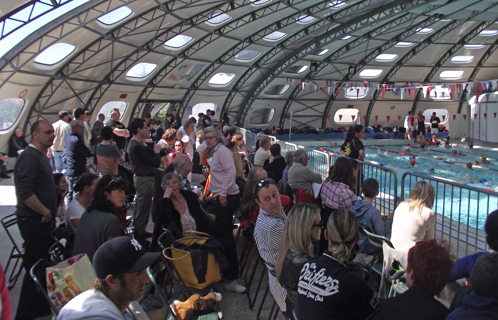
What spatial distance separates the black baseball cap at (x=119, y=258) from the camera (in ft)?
6.30

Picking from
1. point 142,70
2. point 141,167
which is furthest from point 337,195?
point 142,70

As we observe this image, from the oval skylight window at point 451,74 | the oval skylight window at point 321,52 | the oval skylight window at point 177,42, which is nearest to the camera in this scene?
the oval skylight window at point 177,42

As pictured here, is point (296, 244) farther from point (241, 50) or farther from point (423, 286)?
point (241, 50)

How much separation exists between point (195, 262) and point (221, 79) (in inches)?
753

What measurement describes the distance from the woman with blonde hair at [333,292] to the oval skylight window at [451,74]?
27.7 meters

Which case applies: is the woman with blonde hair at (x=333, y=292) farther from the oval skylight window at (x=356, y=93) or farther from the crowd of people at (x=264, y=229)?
the oval skylight window at (x=356, y=93)

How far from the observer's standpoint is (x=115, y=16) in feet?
40.3

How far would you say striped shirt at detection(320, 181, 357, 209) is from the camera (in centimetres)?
413

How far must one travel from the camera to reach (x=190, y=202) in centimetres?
416

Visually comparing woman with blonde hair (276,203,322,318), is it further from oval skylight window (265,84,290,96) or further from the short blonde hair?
oval skylight window (265,84,290,96)

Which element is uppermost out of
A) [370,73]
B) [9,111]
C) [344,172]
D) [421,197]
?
[370,73]

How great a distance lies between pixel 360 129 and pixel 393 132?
20.5 metres

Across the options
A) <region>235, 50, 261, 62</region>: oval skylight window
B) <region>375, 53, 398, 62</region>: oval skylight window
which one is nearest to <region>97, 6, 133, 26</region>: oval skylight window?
<region>235, 50, 261, 62</region>: oval skylight window

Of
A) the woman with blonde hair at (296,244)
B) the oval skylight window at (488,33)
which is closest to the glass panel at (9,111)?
the woman with blonde hair at (296,244)
